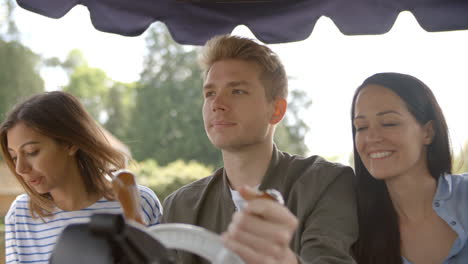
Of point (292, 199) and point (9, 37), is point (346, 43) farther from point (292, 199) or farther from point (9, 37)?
point (292, 199)

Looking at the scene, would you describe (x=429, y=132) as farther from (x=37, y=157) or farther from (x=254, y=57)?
(x=37, y=157)

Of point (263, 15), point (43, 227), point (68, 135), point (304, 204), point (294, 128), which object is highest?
point (263, 15)

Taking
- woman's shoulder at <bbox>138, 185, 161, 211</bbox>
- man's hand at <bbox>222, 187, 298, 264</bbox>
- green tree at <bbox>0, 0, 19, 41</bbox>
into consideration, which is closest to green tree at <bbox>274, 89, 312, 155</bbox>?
green tree at <bbox>0, 0, 19, 41</bbox>

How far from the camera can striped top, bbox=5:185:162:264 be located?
2.36 m

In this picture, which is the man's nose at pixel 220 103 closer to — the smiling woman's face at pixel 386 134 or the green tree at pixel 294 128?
the smiling woman's face at pixel 386 134

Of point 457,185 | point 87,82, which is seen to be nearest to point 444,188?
point 457,185

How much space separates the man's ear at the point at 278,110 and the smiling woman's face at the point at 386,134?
394 mm

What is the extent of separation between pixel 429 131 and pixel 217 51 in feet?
3.37

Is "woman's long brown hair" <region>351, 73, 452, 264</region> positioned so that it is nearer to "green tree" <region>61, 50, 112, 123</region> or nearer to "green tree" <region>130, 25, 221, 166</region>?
"green tree" <region>130, 25, 221, 166</region>

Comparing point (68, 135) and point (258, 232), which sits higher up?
point (258, 232)

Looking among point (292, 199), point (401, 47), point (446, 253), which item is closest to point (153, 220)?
point (292, 199)

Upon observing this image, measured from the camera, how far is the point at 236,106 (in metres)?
2.24

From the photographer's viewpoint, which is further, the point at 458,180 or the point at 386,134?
the point at 458,180

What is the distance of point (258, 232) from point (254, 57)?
156 centimetres
